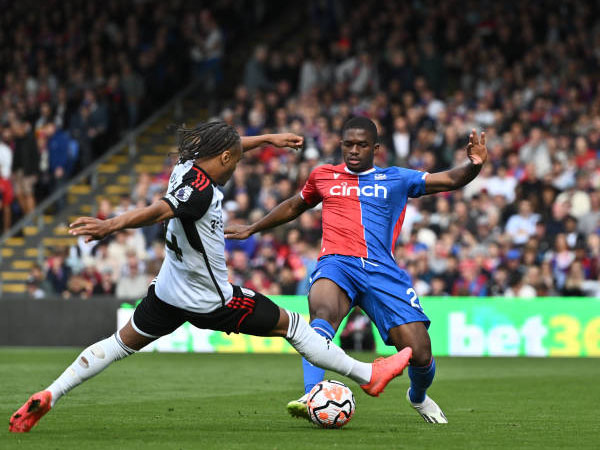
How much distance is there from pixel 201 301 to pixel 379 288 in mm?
1621

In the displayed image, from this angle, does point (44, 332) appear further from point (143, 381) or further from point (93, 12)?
point (93, 12)

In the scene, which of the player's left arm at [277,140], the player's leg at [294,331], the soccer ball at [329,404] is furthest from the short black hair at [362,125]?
the soccer ball at [329,404]

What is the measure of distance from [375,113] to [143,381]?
429 inches

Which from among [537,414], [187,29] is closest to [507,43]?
[187,29]

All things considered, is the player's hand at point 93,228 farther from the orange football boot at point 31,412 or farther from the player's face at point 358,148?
the player's face at point 358,148

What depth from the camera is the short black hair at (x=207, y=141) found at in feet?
26.9

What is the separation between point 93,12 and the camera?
96.1 feet

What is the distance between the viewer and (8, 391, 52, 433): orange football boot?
25.8 ft

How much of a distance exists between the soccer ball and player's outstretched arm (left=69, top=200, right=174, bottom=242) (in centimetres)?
175

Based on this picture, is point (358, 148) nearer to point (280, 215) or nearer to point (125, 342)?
point (280, 215)

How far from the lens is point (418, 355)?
8.96 metres

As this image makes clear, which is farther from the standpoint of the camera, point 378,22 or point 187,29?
point 187,29

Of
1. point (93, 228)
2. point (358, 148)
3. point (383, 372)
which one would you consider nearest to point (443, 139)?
point (358, 148)

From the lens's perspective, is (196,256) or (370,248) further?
(370,248)
